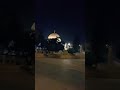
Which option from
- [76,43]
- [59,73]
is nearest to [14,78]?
[59,73]

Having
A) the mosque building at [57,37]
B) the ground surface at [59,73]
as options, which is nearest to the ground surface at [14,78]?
the ground surface at [59,73]

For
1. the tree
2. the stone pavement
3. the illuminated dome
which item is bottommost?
the stone pavement

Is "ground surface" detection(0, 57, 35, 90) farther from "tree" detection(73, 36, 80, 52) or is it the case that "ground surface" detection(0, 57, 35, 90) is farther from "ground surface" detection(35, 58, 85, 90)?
"tree" detection(73, 36, 80, 52)

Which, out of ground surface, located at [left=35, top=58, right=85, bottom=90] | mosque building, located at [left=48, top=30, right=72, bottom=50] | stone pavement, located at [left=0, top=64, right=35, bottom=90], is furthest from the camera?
mosque building, located at [left=48, top=30, right=72, bottom=50]

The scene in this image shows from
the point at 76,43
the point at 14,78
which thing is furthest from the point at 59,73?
the point at 14,78

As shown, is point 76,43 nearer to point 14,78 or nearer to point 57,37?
point 57,37

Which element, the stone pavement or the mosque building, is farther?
the mosque building

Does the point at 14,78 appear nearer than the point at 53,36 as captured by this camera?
Yes

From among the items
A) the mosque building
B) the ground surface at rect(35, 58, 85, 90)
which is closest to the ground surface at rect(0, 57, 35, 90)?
the ground surface at rect(35, 58, 85, 90)

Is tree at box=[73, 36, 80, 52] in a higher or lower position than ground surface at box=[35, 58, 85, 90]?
higher

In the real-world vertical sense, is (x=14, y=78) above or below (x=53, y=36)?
below

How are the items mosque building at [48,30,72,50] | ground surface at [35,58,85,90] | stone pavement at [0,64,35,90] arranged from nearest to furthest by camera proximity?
1. stone pavement at [0,64,35,90]
2. ground surface at [35,58,85,90]
3. mosque building at [48,30,72,50]

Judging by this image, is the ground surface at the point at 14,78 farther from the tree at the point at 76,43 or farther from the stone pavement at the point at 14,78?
the tree at the point at 76,43

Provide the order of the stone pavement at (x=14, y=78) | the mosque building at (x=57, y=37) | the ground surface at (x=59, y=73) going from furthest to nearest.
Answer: the mosque building at (x=57, y=37) → the ground surface at (x=59, y=73) → the stone pavement at (x=14, y=78)
